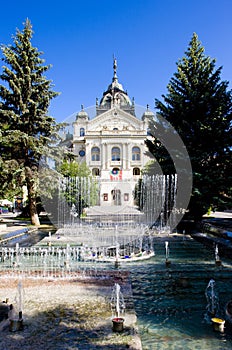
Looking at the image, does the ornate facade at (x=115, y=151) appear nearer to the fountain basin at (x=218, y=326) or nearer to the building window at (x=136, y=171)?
the building window at (x=136, y=171)

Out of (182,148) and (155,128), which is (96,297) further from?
(155,128)

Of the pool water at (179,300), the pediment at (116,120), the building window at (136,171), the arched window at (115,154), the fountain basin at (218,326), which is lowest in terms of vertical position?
the pool water at (179,300)

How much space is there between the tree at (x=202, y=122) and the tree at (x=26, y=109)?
8.27 metres

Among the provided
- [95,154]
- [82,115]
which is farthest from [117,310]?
[82,115]

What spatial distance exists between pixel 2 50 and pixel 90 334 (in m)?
22.1

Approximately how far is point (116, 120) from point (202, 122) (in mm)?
34338

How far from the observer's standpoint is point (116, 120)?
53.5 meters

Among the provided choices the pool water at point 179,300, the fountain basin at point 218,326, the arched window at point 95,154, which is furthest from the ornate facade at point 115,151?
the fountain basin at point 218,326

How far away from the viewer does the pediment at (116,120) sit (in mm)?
53344

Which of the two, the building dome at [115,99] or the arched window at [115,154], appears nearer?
the arched window at [115,154]

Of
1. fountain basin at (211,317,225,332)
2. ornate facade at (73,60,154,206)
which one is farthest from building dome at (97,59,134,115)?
fountain basin at (211,317,225,332)

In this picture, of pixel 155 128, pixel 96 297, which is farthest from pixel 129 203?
pixel 96 297

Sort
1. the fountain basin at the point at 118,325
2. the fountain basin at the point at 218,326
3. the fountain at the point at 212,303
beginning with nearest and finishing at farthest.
→ the fountain basin at the point at 118,325
the fountain basin at the point at 218,326
the fountain at the point at 212,303

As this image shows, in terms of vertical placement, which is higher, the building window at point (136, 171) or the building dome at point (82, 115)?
the building dome at point (82, 115)
